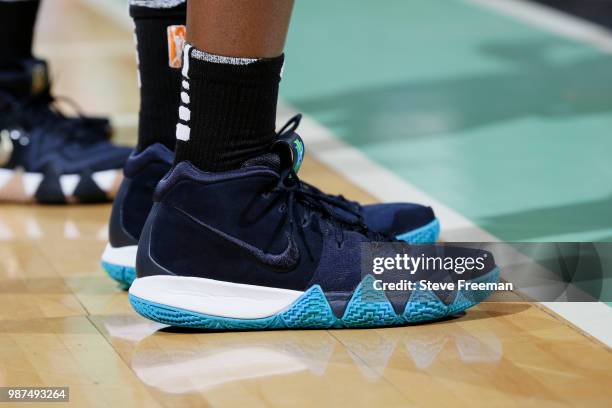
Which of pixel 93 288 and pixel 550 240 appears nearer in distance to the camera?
pixel 93 288

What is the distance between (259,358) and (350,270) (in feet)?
0.57

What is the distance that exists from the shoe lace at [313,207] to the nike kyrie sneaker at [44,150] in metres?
0.65

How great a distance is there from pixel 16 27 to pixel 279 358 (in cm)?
116

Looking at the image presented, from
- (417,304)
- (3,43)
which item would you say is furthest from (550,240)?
(3,43)

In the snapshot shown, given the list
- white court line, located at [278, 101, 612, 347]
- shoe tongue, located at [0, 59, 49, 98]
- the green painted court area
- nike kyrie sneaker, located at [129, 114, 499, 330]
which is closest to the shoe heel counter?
nike kyrie sneaker, located at [129, 114, 499, 330]

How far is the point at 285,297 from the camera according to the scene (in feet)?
4.87

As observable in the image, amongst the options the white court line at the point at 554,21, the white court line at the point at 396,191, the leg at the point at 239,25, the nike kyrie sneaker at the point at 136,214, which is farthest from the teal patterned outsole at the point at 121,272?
the white court line at the point at 554,21

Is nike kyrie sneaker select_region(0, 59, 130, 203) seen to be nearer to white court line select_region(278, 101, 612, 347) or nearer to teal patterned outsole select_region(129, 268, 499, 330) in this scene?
white court line select_region(278, 101, 612, 347)

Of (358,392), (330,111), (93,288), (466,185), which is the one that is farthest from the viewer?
(330,111)

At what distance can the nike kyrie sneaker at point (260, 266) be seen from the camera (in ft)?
4.80

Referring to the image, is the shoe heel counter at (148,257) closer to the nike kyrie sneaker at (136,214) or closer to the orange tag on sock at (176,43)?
the nike kyrie sneaker at (136,214)

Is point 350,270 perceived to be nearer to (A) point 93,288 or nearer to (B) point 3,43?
(A) point 93,288

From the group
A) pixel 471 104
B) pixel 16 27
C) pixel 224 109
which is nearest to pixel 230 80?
pixel 224 109

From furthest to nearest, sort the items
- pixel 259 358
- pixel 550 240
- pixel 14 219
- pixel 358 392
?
pixel 14 219
pixel 550 240
pixel 259 358
pixel 358 392
